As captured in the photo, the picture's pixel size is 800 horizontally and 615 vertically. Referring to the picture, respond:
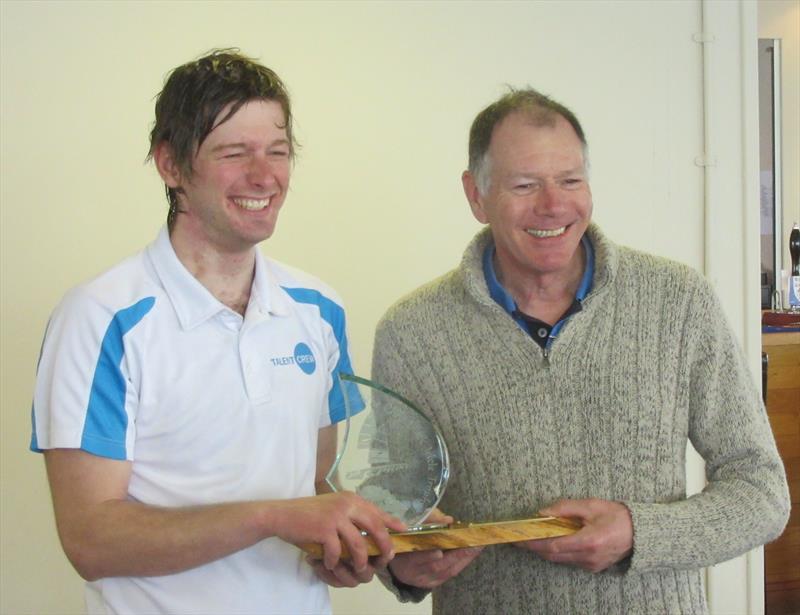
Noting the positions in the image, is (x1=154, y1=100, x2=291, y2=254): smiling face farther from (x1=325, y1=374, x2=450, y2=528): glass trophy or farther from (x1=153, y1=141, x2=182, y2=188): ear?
(x1=325, y1=374, x2=450, y2=528): glass trophy

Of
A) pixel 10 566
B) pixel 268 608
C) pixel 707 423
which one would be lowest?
pixel 10 566

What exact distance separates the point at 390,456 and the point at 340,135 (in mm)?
1305

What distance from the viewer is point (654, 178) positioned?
2.70 m

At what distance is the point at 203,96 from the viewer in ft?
4.17

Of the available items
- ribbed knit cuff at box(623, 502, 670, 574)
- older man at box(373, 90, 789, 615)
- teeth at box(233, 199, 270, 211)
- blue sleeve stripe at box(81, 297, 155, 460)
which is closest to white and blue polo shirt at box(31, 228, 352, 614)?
blue sleeve stripe at box(81, 297, 155, 460)

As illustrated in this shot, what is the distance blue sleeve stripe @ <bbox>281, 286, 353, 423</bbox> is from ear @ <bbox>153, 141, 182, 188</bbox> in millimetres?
218

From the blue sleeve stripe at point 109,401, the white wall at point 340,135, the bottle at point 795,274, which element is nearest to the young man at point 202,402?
the blue sleeve stripe at point 109,401

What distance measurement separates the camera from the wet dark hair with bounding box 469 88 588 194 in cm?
146

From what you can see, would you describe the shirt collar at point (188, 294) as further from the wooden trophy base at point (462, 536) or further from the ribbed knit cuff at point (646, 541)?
the ribbed knit cuff at point (646, 541)

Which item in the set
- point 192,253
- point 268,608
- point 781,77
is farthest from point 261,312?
point 781,77

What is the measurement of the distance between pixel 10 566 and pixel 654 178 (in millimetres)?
1968

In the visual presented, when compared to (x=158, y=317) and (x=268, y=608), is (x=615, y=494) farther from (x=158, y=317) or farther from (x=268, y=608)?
(x=158, y=317)

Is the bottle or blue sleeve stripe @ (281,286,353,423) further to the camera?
the bottle

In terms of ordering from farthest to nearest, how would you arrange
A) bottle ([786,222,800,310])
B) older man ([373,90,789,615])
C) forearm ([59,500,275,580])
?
1. bottle ([786,222,800,310])
2. older man ([373,90,789,615])
3. forearm ([59,500,275,580])
